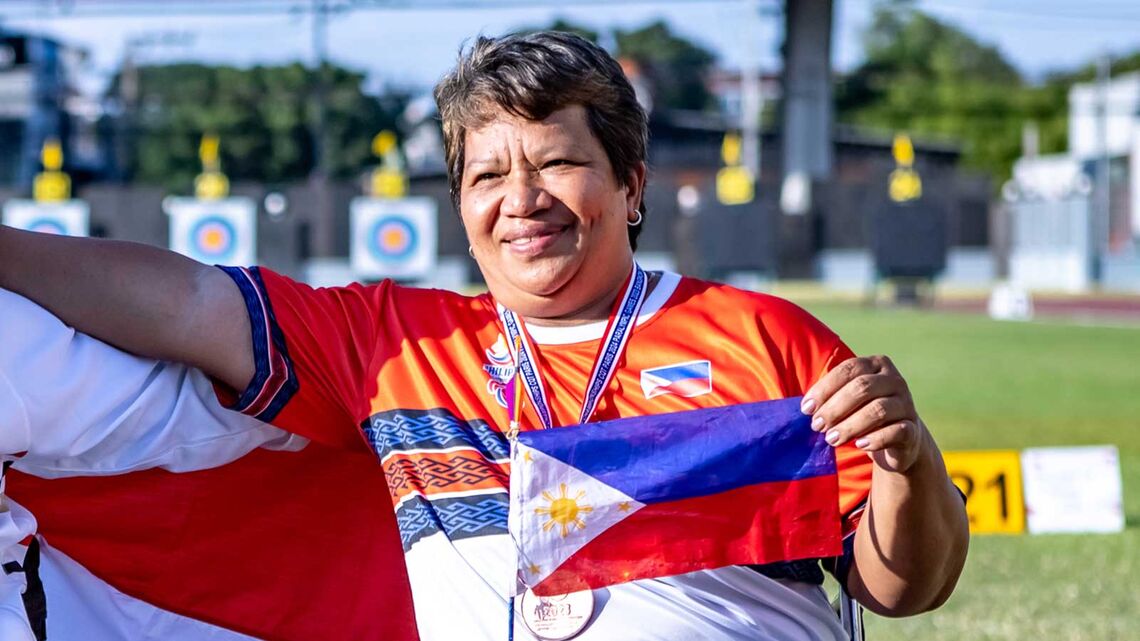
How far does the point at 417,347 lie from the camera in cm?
228

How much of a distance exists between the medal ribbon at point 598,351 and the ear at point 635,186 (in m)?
0.14

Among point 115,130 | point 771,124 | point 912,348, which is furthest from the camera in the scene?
point 771,124

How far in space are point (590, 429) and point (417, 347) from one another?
0.37 m

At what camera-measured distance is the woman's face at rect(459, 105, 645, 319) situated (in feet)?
7.35

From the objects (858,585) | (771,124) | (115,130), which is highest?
(771,124)

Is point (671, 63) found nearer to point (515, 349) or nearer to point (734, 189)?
point (734, 189)

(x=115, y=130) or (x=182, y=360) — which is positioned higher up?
(x=115, y=130)

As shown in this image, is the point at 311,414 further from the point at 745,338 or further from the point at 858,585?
the point at 858,585

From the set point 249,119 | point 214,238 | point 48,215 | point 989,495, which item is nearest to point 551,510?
point 989,495

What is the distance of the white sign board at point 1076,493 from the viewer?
5.12 m

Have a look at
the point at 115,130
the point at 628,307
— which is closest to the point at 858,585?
the point at 628,307

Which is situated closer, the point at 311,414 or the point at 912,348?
the point at 311,414

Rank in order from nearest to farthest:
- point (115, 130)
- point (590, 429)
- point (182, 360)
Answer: point (590, 429) → point (182, 360) → point (115, 130)

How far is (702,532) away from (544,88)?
0.67 metres
